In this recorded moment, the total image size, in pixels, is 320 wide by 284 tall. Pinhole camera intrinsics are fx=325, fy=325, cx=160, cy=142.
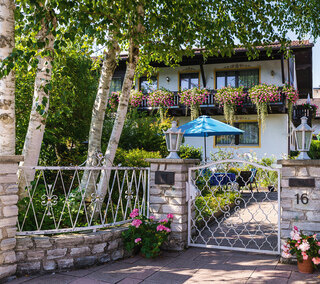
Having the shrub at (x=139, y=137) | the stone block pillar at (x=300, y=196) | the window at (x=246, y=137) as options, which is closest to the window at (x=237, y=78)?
the window at (x=246, y=137)

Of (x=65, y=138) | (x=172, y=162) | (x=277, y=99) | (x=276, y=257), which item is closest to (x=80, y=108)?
(x=65, y=138)

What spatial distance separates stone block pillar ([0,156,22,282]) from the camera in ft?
12.0

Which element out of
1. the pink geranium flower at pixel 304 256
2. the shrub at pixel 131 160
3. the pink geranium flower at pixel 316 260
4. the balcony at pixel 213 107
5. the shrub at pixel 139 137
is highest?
the balcony at pixel 213 107

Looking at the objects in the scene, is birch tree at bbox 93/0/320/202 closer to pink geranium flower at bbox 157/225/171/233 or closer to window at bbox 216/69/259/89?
pink geranium flower at bbox 157/225/171/233

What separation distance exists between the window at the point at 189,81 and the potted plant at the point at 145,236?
11.8 metres

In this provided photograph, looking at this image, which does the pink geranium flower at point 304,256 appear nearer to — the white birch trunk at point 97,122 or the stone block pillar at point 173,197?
the stone block pillar at point 173,197

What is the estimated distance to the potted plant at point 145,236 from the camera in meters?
4.48

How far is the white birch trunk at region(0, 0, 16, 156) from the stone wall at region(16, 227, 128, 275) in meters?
1.21

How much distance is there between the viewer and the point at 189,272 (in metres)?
4.01

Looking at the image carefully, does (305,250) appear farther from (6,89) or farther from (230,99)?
(230,99)

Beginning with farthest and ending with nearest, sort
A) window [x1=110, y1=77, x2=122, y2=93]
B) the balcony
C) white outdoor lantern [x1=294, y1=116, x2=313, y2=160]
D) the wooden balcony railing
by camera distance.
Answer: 1. window [x1=110, y1=77, x2=122, y2=93]
2. the balcony
3. the wooden balcony railing
4. white outdoor lantern [x1=294, y1=116, x2=313, y2=160]

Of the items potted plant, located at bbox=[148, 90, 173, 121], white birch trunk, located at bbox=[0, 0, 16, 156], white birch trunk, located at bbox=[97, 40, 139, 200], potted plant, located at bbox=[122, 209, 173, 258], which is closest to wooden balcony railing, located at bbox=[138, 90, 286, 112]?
potted plant, located at bbox=[148, 90, 173, 121]

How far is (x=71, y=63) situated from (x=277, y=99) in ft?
28.0

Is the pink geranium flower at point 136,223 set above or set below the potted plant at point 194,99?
below
